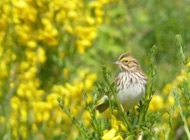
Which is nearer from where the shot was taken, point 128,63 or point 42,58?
point 128,63

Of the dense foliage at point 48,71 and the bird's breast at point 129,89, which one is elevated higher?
the dense foliage at point 48,71

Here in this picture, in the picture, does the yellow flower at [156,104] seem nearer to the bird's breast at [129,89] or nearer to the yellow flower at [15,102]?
the yellow flower at [15,102]

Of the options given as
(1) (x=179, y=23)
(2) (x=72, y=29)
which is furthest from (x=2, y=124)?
(1) (x=179, y=23)

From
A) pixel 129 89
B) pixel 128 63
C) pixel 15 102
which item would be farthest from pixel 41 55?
pixel 129 89

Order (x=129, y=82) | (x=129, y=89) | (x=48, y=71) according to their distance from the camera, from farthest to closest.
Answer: (x=48, y=71), (x=129, y=82), (x=129, y=89)

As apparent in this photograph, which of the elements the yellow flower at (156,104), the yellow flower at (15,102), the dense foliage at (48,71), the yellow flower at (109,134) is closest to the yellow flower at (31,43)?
the dense foliage at (48,71)

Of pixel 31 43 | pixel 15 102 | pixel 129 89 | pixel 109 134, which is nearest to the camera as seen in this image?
pixel 109 134

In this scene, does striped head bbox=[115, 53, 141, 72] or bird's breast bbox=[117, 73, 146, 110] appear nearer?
bird's breast bbox=[117, 73, 146, 110]

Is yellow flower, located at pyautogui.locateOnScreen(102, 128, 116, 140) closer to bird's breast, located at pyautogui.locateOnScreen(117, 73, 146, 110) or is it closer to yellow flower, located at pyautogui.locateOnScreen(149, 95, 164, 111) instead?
bird's breast, located at pyautogui.locateOnScreen(117, 73, 146, 110)

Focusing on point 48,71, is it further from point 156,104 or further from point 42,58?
point 156,104

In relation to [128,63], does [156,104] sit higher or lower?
lower

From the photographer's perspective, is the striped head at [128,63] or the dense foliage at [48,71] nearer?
the striped head at [128,63]

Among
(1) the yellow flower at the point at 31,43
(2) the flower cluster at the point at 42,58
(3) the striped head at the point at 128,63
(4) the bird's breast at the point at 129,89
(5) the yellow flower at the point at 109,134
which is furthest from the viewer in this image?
(1) the yellow flower at the point at 31,43

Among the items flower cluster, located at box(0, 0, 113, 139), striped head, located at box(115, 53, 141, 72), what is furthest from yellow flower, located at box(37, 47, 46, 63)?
striped head, located at box(115, 53, 141, 72)
